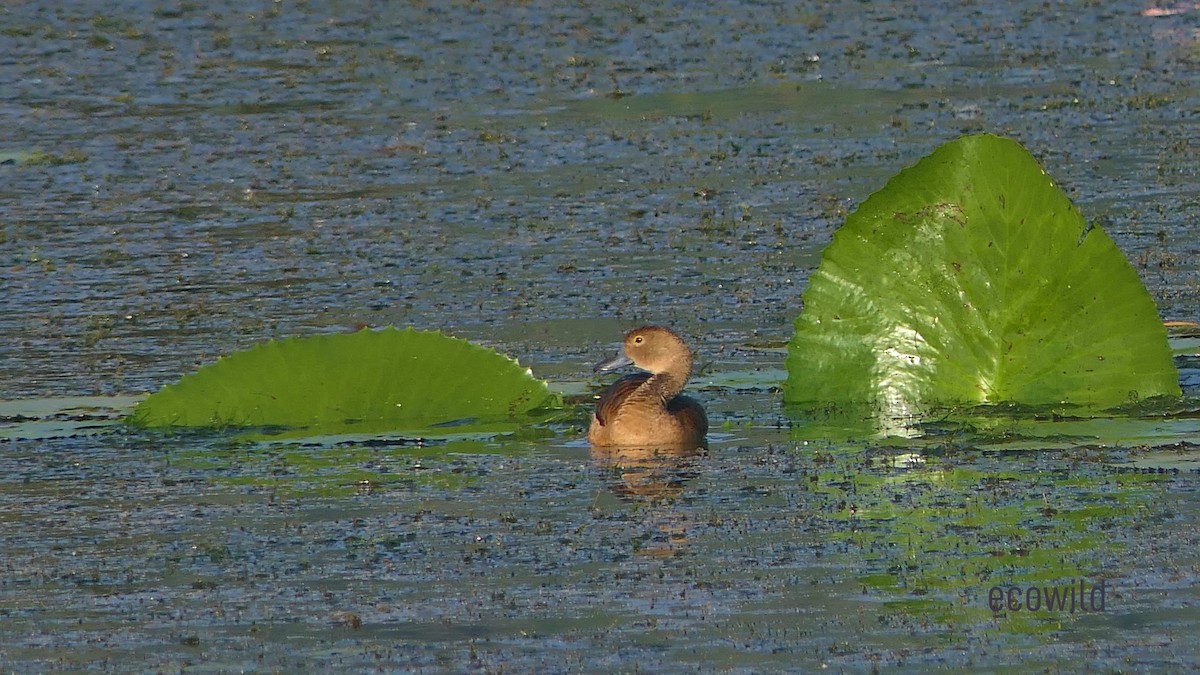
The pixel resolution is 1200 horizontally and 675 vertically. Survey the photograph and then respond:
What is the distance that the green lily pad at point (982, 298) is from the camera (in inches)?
302

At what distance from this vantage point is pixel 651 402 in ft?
26.9

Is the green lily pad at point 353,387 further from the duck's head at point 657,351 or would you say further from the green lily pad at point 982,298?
the green lily pad at point 982,298

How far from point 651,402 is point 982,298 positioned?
128cm

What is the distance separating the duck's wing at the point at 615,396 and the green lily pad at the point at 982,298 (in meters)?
0.72

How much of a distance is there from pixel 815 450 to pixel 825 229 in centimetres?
395

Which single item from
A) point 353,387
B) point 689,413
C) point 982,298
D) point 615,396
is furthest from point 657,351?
point 982,298

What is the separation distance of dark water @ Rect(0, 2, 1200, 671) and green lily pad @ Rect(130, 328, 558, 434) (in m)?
0.19

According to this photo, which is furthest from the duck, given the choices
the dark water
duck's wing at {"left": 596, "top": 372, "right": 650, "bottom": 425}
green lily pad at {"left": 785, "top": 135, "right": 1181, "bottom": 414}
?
green lily pad at {"left": 785, "top": 135, "right": 1181, "bottom": 414}

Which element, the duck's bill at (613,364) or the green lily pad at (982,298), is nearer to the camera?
the green lily pad at (982,298)

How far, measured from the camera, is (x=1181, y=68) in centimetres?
1609

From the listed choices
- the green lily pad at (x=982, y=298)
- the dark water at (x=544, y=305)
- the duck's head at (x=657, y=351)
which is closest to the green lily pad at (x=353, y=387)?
the dark water at (x=544, y=305)

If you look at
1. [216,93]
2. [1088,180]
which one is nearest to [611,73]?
[216,93]

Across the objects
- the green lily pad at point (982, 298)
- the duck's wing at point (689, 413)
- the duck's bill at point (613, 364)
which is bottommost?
the duck's wing at point (689, 413)

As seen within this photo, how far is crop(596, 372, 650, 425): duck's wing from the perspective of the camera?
8172mm
